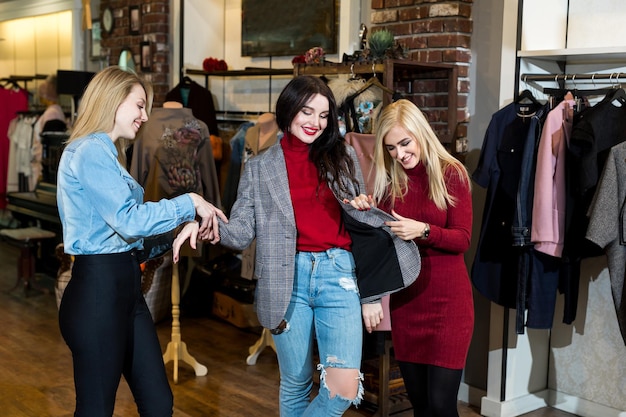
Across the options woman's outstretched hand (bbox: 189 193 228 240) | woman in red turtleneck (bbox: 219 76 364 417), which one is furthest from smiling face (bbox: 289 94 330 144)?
woman's outstretched hand (bbox: 189 193 228 240)

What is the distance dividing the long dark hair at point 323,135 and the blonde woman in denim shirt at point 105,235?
448 mm

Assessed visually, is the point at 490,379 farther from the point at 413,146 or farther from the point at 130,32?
the point at 130,32

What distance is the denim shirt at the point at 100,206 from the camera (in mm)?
2381

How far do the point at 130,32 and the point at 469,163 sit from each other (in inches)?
142

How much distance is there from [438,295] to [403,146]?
0.55 metres

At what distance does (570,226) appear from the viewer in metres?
3.60

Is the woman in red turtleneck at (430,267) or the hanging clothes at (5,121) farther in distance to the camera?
the hanging clothes at (5,121)

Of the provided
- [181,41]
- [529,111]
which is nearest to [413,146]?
[529,111]

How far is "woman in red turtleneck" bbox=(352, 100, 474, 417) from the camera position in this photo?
9.23 ft

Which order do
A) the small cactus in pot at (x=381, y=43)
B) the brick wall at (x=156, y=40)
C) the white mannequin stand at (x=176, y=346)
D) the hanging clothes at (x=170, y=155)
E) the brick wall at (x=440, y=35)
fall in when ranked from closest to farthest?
the small cactus in pot at (x=381, y=43) < the brick wall at (x=440, y=35) < the white mannequin stand at (x=176, y=346) < the hanging clothes at (x=170, y=155) < the brick wall at (x=156, y=40)

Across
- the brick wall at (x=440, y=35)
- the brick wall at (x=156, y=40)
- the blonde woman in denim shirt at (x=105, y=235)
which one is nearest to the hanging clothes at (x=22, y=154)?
the brick wall at (x=156, y=40)

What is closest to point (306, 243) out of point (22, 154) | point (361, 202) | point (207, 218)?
point (361, 202)

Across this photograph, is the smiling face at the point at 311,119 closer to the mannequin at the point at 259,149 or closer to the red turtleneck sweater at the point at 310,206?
the red turtleneck sweater at the point at 310,206

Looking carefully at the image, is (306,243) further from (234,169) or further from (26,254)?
(26,254)
